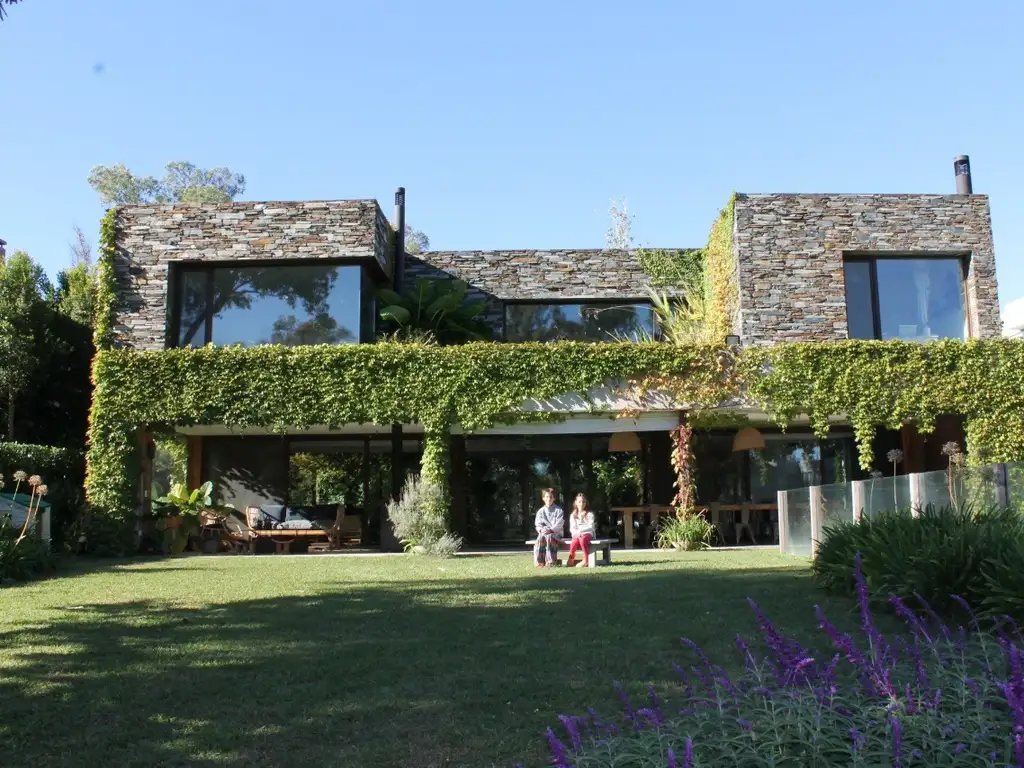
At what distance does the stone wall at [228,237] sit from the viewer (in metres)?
17.2

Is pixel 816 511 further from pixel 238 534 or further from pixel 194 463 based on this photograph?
pixel 194 463

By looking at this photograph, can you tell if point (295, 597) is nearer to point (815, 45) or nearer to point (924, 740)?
point (924, 740)

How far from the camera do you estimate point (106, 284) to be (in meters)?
17.1

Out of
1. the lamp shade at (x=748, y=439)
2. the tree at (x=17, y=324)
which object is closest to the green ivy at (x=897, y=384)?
the lamp shade at (x=748, y=439)

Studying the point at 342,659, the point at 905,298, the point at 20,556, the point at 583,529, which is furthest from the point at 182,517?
the point at 905,298

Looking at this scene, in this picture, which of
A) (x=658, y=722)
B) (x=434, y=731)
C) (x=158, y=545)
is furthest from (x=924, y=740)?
(x=158, y=545)

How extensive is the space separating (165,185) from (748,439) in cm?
4175

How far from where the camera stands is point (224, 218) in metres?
17.5

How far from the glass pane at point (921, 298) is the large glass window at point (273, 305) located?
395 inches

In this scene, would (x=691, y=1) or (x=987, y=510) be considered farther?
(x=691, y=1)

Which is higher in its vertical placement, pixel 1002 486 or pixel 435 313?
pixel 435 313

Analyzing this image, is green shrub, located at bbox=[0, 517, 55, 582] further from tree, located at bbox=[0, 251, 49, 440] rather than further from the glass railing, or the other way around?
the glass railing

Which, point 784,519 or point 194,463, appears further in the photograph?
point 194,463

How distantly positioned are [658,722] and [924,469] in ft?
58.9
